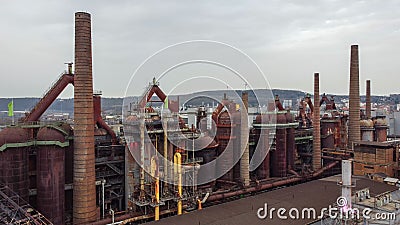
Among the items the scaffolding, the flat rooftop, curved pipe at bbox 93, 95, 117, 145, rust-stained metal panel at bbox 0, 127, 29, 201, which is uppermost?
curved pipe at bbox 93, 95, 117, 145

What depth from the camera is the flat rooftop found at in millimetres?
19031

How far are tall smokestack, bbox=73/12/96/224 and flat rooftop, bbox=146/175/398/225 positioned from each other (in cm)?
473

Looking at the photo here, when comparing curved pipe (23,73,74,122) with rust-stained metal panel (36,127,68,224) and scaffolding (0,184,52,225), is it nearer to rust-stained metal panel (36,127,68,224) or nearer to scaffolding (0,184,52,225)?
rust-stained metal panel (36,127,68,224)

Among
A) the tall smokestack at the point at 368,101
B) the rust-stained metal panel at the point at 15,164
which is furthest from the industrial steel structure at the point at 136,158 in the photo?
the tall smokestack at the point at 368,101

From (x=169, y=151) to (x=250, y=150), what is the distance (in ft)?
43.8

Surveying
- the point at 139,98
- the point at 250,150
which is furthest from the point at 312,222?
the point at 250,150

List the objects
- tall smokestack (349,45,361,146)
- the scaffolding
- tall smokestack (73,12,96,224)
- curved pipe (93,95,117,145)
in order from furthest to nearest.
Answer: tall smokestack (349,45,361,146) → curved pipe (93,95,117,145) → tall smokestack (73,12,96,224) → the scaffolding

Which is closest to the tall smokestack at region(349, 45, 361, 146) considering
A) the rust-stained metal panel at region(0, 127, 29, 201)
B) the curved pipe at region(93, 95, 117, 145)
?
the curved pipe at region(93, 95, 117, 145)

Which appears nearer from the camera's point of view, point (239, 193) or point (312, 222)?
point (312, 222)

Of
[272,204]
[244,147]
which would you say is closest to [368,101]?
[244,147]

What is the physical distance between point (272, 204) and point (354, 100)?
24.4m

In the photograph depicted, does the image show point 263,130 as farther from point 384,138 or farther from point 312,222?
point 384,138

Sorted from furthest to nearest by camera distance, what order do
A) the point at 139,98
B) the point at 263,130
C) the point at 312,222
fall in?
the point at 263,130 → the point at 139,98 → the point at 312,222

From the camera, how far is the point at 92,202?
21422 millimetres
